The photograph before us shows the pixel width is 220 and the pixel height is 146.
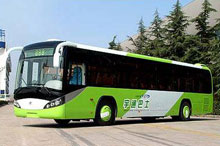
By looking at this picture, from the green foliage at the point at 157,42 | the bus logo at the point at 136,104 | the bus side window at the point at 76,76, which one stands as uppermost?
the green foliage at the point at 157,42

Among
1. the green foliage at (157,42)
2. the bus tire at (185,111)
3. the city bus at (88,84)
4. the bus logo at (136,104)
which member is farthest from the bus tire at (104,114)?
the green foliage at (157,42)

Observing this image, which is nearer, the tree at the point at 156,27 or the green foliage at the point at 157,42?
the green foliage at the point at 157,42

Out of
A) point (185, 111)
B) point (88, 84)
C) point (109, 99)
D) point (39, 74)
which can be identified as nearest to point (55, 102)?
point (39, 74)

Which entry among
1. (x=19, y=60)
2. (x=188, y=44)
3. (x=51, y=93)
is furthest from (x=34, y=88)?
(x=188, y=44)

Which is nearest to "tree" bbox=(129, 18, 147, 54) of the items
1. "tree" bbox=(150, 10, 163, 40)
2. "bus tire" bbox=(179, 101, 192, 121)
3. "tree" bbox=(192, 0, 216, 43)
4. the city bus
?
"tree" bbox=(150, 10, 163, 40)

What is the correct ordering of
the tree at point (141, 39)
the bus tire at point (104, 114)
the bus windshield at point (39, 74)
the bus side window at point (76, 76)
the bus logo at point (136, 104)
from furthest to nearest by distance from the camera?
the tree at point (141, 39)
the bus logo at point (136, 104)
the bus tire at point (104, 114)
the bus side window at point (76, 76)
the bus windshield at point (39, 74)

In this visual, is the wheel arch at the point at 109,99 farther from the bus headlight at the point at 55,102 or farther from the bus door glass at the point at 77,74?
the bus headlight at the point at 55,102

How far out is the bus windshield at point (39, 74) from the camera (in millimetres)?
14016

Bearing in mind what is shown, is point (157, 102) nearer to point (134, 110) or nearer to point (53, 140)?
point (134, 110)

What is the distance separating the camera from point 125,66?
55.7 ft

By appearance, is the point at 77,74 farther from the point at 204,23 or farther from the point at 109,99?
the point at 204,23

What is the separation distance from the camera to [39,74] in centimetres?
1430

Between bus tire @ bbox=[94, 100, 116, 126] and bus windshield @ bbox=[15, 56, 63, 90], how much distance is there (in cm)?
241

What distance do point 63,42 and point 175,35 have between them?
26.6 metres
